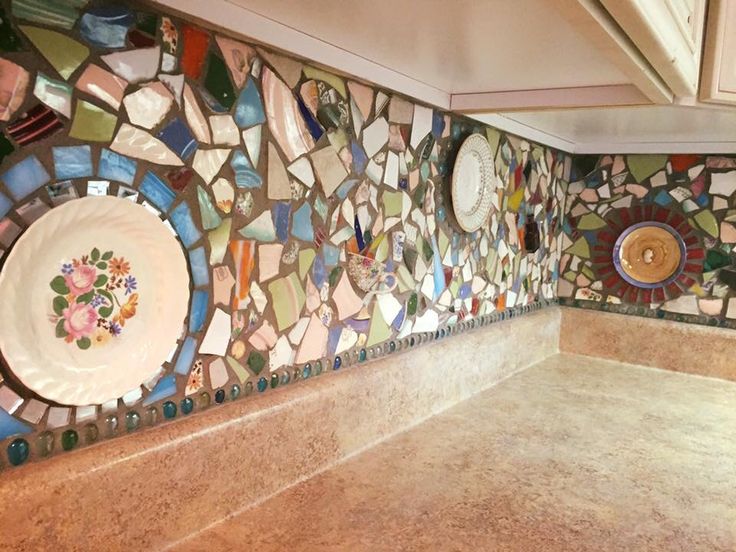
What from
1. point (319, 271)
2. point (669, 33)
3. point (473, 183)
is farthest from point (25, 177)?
point (473, 183)

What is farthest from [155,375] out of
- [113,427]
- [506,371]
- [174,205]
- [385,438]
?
[506,371]

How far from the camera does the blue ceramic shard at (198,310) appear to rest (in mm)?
765

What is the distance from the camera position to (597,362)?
191 centimetres

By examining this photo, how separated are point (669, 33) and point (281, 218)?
58 centimetres

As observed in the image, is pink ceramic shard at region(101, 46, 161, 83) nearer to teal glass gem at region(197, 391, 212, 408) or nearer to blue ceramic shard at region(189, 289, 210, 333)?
blue ceramic shard at region(189, 289, 210, 333)

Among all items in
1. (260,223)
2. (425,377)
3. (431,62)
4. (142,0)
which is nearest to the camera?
(142,0)

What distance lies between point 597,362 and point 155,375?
5.22 feet

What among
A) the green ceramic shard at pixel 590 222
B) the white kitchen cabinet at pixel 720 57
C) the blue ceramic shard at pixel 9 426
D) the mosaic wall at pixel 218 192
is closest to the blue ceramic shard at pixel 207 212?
the mosaic wall at pixel 218 192

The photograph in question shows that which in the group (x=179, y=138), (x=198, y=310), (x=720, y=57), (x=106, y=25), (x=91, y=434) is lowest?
(x=91, y=434)

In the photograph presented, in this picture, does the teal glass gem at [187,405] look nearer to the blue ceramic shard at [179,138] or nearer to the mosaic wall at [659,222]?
the blue ceramic shard at [179,138]

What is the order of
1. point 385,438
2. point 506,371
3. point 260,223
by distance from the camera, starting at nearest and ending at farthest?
point 260,223
point 385,438
point 506,371

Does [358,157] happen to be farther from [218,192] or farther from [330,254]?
[218,192]

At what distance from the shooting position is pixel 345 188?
1.01 meters

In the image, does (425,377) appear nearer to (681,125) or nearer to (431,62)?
(431,62)
